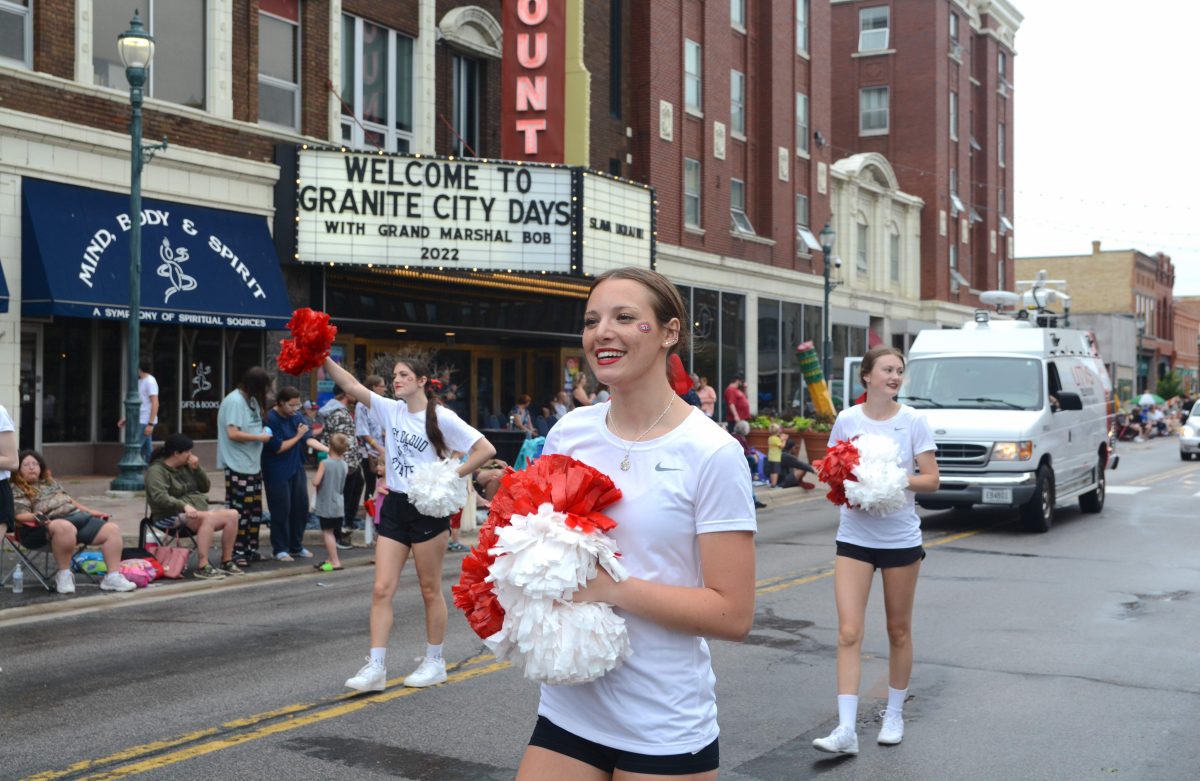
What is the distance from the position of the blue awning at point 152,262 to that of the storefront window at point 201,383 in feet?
3.66

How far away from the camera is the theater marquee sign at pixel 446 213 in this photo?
2305cm

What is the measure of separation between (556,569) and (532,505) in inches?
7.1

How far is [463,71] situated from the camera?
1113 inches

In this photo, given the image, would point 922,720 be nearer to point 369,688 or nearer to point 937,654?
point 937,654

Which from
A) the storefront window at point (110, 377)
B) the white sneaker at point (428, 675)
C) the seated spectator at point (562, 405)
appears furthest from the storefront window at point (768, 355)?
the white sneaker at point (428, 675)

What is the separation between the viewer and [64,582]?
37.4 ft

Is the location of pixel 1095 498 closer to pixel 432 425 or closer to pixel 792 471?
pixel 792 471

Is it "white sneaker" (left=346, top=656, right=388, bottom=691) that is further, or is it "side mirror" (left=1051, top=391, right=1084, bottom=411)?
"side mirror" (left=1051, top=391, right=1084, bottom=411)

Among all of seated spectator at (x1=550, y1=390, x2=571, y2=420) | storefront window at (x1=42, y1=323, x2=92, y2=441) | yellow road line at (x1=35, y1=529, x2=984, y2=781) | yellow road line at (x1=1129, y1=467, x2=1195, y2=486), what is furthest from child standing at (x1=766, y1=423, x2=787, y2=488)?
yellow road line at (x1=35, y1=529, x2=984, y2=781)

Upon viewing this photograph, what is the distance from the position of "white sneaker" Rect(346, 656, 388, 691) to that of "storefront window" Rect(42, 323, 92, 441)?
14.2 metres

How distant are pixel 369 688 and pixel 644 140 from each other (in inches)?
1074

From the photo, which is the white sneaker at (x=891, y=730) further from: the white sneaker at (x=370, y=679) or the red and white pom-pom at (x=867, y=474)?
the white sneaker at (x=370, y=679)

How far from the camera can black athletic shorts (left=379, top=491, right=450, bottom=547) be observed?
7621 millimetres

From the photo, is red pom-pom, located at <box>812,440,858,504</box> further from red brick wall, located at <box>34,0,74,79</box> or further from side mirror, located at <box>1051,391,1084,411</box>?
red brick wall, located at <box>34,0,74,79</box>
